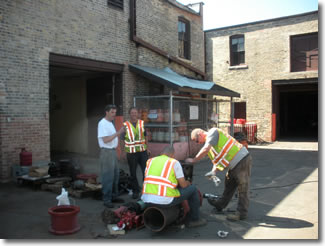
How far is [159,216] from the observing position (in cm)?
488

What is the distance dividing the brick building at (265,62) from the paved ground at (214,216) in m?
11.5

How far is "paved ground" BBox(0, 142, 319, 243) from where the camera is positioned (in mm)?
4785

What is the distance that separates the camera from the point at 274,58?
1944cm

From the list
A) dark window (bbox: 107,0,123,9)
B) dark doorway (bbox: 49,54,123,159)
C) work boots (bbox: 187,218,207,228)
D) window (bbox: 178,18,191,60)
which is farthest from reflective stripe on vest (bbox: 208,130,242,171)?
window (bbox: 178,18,191,60)

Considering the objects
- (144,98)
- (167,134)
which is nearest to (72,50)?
(144,98)

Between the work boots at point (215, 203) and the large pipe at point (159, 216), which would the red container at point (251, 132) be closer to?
the work boots at point (215, 203)

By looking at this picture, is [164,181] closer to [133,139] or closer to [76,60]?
[133,139]

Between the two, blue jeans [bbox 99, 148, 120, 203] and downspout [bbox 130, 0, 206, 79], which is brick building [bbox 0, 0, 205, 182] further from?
blue jeans [bbox 99, 148, 120, 203]

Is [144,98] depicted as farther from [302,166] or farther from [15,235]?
[15,235]

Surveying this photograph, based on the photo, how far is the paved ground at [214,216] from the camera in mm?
4785

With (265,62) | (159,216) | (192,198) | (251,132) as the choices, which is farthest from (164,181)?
(265,62)

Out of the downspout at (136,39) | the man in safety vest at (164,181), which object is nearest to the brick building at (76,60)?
Answer: the downspout at (136,39)

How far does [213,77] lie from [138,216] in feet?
59.0

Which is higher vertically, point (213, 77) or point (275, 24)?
point (275, 24)
